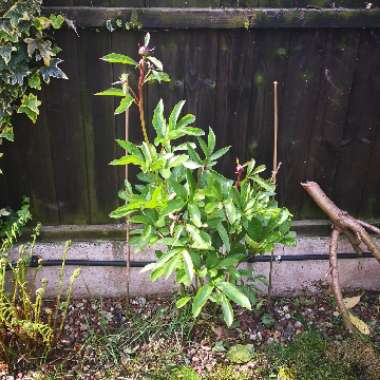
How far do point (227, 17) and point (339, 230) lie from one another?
1.26m

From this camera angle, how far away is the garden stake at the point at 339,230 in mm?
2547

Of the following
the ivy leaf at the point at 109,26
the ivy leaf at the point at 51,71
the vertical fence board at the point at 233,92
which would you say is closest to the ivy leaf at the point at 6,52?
the ivy leaf at the point at 51,71

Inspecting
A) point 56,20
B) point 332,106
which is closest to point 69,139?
point 56,20

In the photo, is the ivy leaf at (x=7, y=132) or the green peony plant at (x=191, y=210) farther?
the ivy leaf at (x=7, y=132)

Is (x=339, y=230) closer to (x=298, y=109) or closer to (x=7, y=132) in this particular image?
(x=298, y=109)

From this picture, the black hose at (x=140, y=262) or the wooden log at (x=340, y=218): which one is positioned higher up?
the wooden log at (x=340, y=218)

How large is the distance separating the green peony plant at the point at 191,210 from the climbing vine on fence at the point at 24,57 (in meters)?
0.40

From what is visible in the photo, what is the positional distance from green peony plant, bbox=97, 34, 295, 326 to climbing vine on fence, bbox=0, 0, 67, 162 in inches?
15.8

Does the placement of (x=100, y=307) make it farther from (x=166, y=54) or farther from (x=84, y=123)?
(x=166, y=54)

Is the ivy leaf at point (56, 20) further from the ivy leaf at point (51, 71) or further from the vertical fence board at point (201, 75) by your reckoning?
the vertical fence board at point (201, 75)

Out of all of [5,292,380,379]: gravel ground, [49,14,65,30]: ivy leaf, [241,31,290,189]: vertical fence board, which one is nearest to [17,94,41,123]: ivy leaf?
[49,14,65,30]: ivy leaf

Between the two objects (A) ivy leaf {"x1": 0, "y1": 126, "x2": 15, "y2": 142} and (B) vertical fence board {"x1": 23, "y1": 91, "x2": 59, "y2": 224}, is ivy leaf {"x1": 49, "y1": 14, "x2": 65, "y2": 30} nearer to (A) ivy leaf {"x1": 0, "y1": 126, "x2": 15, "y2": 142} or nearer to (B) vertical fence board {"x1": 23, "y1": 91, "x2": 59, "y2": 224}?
(B) vertical fence board {"x1": 23, "y1": 91, "x2": 59, "y2": 224}

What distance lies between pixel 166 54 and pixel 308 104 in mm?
762

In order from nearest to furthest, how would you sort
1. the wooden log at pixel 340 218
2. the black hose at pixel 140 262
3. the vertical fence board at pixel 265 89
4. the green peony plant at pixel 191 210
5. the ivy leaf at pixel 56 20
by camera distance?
the green peony plant at pixel 191 210 < the ivy leaf at pixel 56 20 < the vertical fence board at pixel 265 89 < the wooden log at pixel 340 218 < the black hose at pixel 140 262
